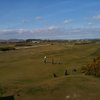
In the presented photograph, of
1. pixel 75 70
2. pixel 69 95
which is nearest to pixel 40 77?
pixel 75 70

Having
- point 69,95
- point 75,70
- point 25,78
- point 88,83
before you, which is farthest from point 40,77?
point 69,95

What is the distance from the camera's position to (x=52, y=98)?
80.8 ft

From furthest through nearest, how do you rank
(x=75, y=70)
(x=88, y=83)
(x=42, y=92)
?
(x=75, y=70) → (x=88, y=83) → (x=42, y=92)

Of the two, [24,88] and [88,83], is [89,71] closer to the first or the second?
[88,83]

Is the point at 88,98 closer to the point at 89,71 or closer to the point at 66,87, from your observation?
the point at 66,87

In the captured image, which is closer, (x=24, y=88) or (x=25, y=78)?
(x=24, y=88)

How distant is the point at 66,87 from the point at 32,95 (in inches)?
135

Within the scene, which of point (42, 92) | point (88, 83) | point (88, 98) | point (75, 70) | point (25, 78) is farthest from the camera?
point (75, 70)

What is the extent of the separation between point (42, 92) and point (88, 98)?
13.5 feet

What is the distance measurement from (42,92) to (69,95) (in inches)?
98.2

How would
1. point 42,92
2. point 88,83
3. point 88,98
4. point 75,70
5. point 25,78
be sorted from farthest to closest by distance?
point 75,70
point 25,78
point 88,83
point 42,92
point 88,98

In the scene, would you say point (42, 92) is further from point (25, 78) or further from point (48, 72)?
point (48, 72)

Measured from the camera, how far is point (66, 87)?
27312 millimetres

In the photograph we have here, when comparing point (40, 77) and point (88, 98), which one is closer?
point (88, 98)
